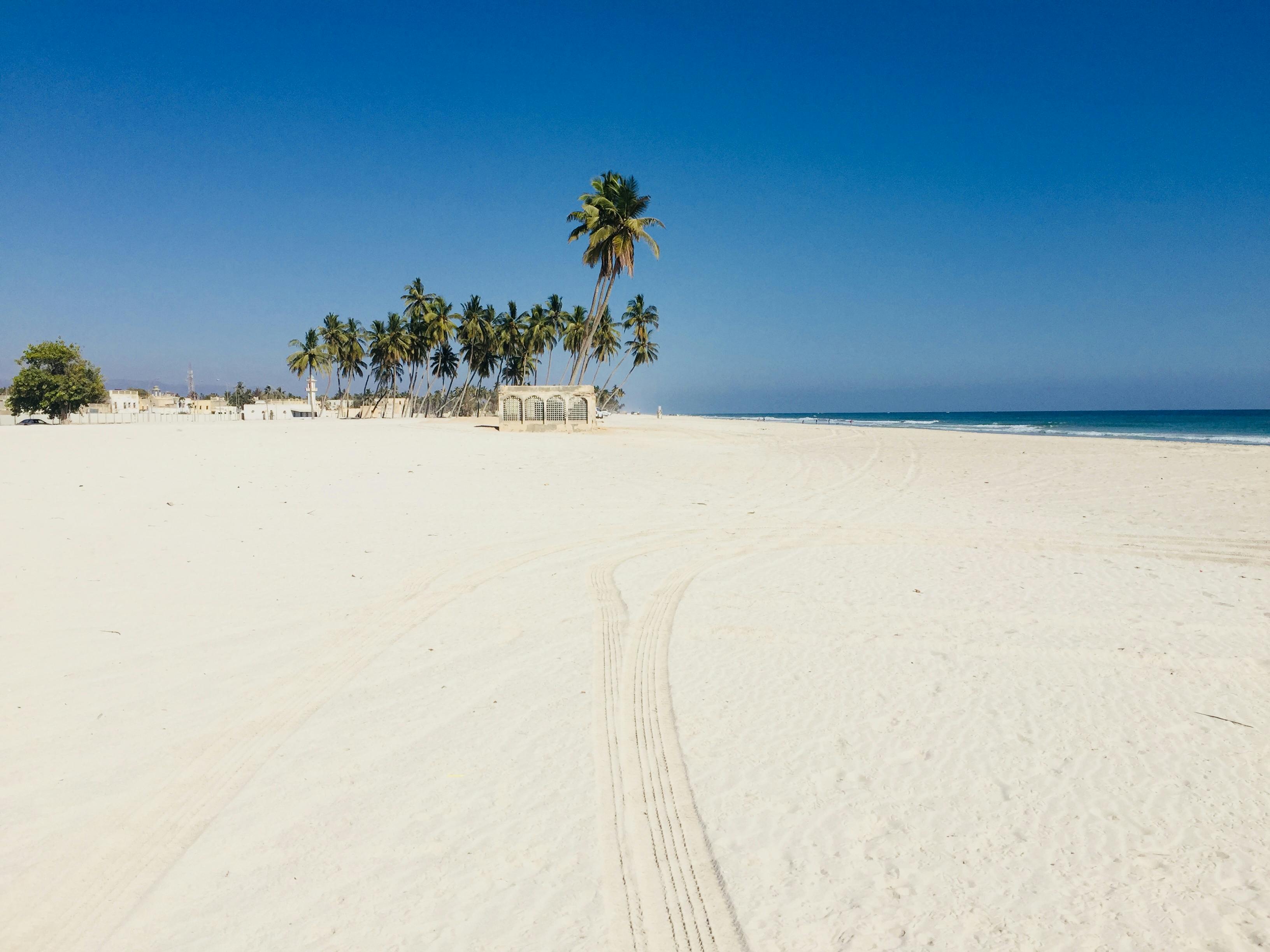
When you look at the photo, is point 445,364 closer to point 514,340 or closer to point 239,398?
point 514,340

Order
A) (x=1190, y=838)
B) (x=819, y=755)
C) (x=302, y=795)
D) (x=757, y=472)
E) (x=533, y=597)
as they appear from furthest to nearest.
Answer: (x=757, y=472) < (x=533, y=597) < (x=819, y=755) < (x=302, y=795) < (x=1190, y=838)

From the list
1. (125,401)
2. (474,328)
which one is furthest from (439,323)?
(125,401)

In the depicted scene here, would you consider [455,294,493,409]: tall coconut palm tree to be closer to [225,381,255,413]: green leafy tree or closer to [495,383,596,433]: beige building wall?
[495,383,596,433]: beige building wall

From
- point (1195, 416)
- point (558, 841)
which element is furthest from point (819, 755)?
point (1195, 416)

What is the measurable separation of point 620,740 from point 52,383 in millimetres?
64476

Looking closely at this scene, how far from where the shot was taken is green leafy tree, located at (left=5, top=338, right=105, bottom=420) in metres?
49.4

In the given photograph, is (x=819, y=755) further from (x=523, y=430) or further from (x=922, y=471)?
(x=523, y=430)

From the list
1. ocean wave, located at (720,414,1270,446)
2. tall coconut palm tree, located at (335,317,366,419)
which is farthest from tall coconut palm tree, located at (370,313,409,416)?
ocean wave, located at (720,414,1270,446)

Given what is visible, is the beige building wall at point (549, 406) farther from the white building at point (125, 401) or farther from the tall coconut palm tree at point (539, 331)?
the white building at point (125, 401)

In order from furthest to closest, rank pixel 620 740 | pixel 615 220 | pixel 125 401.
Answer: pixel 125 401
pixel 615 220
pixel 620 740

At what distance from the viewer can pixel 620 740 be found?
3.77 m

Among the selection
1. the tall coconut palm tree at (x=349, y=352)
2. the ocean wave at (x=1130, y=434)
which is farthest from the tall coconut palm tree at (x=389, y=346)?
the ocean wave at (x=1130, y=434)

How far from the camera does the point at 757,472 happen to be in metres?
16.5

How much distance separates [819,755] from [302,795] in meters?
2.70
